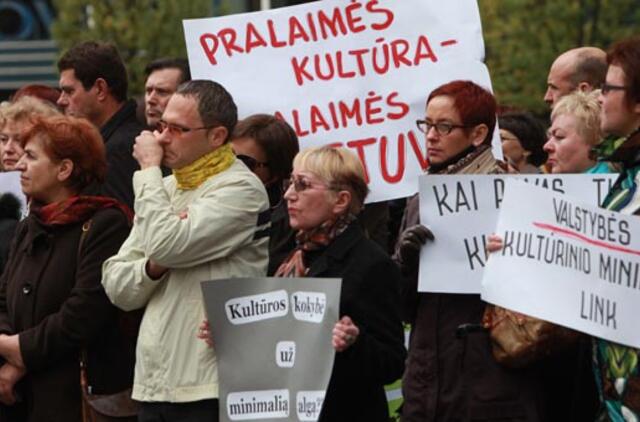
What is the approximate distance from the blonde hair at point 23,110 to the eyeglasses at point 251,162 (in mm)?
1428

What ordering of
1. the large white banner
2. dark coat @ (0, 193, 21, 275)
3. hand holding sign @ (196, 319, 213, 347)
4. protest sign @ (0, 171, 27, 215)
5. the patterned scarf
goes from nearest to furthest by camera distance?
the large white banner → the patterned scarf → hand holding sign @ (196, 319, 213, 347) → dark coat @ (0, 193, 21, 275) → protest sign @ (0, 171, 27, 215)

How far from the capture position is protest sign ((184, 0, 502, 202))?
8344mm

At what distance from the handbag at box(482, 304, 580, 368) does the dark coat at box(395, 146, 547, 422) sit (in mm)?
90

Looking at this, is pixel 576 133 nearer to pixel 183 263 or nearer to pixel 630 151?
pixel 630 151

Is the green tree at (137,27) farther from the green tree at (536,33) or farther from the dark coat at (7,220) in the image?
the dark coat at (7,220)

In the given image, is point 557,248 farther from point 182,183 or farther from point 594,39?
point 594,39

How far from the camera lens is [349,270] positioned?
21.7 feet

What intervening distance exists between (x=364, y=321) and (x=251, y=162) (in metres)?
1.47

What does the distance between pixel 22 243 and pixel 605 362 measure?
2.84 meters

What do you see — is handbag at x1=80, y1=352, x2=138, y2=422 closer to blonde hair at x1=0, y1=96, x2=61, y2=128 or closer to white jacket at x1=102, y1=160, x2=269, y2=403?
white jacket at x1=102, y1=160, x2=269, y2=403

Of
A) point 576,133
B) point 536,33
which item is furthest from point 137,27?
point 576,133

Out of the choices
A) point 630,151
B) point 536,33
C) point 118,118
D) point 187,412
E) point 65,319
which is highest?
point 536,33

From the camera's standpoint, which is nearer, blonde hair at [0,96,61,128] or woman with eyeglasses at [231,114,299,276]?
woman with eyeglasses at [231,114,299,276]

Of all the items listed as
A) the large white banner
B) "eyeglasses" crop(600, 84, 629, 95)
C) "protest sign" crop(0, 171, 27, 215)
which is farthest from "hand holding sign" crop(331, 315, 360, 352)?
"protest sign" crop(0, 171, 27, 215)
